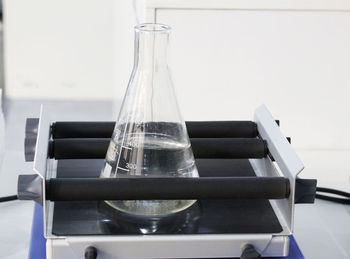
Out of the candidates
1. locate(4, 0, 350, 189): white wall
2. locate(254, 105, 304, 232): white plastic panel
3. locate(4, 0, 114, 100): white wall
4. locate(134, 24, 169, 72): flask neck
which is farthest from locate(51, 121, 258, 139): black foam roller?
locate(4, 0, 114, 100): white wall

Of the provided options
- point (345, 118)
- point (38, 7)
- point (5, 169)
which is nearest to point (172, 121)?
point (5, 169)

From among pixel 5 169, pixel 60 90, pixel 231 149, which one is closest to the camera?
pixel 231 149

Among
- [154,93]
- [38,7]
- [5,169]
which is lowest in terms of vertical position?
[5,169]

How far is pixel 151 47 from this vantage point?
498mm

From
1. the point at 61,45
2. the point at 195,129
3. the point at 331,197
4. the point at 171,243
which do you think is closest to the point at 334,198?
the point at 331,197

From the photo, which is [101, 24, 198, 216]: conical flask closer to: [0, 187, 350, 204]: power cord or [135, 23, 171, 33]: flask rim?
[135, 23, 171, 33]: flask rim

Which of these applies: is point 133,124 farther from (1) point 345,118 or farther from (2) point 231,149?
(1) point 345,118

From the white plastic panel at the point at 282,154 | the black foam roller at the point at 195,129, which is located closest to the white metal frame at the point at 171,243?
the white plastic panel at the point at 282,154

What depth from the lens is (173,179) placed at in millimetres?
469

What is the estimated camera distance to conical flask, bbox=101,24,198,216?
1.62ft

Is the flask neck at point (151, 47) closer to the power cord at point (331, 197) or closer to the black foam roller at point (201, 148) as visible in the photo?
the black foam roller at point (201, 148)

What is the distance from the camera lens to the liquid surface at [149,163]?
19.5 inches

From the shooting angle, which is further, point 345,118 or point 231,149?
point 345,118

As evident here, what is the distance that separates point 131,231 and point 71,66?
184cm
